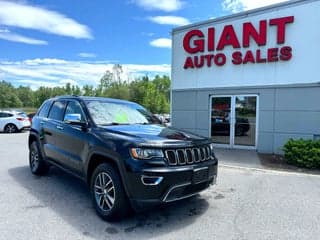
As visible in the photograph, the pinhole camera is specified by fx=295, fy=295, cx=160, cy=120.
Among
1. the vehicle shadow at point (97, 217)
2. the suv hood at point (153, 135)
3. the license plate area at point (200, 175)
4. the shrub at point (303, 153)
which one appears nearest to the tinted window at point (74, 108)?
the suv hood at point (153, 135)

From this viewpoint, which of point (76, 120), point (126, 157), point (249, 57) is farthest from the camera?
point (249, 57)

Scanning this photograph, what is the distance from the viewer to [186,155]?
4.17 meters

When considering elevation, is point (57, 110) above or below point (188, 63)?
below

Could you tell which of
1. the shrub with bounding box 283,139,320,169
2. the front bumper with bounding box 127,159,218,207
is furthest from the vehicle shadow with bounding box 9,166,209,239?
the shrub with bounding box 283,139,320,169

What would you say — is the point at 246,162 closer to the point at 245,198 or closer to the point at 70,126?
the point at 245,198

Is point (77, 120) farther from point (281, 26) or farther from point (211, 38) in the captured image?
point (211, 38)

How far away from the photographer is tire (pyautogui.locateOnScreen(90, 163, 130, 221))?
13.2 ft

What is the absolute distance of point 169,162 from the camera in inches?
156

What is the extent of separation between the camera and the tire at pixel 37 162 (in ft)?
21.9

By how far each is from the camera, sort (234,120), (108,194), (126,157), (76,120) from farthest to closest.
A: (234,120) < (76,120) < (108,194) < (126,157)

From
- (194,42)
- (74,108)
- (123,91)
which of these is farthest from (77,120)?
(123,91)

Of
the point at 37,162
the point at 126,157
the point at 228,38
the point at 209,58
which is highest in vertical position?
the point at 228,38

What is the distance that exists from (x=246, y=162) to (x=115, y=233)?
5984mm

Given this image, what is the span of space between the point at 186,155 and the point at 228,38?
28.6 feet
